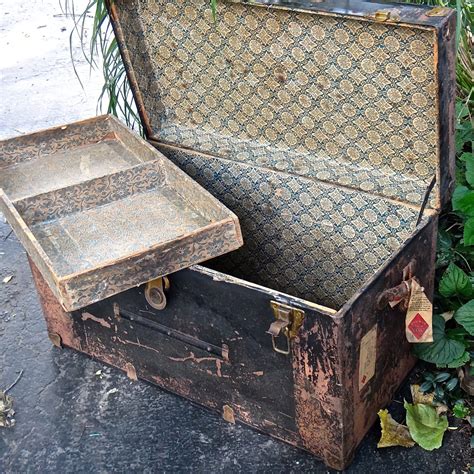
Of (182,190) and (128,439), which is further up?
(182,190)

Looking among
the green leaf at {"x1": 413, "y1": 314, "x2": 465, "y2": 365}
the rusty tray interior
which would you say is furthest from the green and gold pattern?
the green leaf at {"x1": 413, "y1": 314, "x2": 465, "y2": 365}

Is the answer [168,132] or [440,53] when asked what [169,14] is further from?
[440,53]

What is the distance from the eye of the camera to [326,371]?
1742 millimetres

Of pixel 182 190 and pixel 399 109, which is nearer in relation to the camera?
pixel 399 109

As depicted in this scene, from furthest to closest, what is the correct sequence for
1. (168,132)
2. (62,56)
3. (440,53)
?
(62,56)
(168,132)
(440,53)

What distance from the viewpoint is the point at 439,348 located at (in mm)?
2084

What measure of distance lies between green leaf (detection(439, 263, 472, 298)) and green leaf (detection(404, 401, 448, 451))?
323mm

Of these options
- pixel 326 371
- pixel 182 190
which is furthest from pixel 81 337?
pixel 326 371

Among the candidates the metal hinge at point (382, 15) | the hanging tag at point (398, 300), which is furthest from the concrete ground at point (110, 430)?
the metal hinge at point (382, 15)

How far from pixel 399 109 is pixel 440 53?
0.23 metres

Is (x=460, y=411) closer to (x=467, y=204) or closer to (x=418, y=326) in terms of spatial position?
(x=418, y=326)

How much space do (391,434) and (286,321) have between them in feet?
1.64

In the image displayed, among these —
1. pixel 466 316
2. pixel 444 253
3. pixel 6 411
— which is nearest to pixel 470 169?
pixel 444 253

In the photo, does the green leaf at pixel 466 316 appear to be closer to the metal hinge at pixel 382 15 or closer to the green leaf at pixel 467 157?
the green leaf at pixel 467 157
